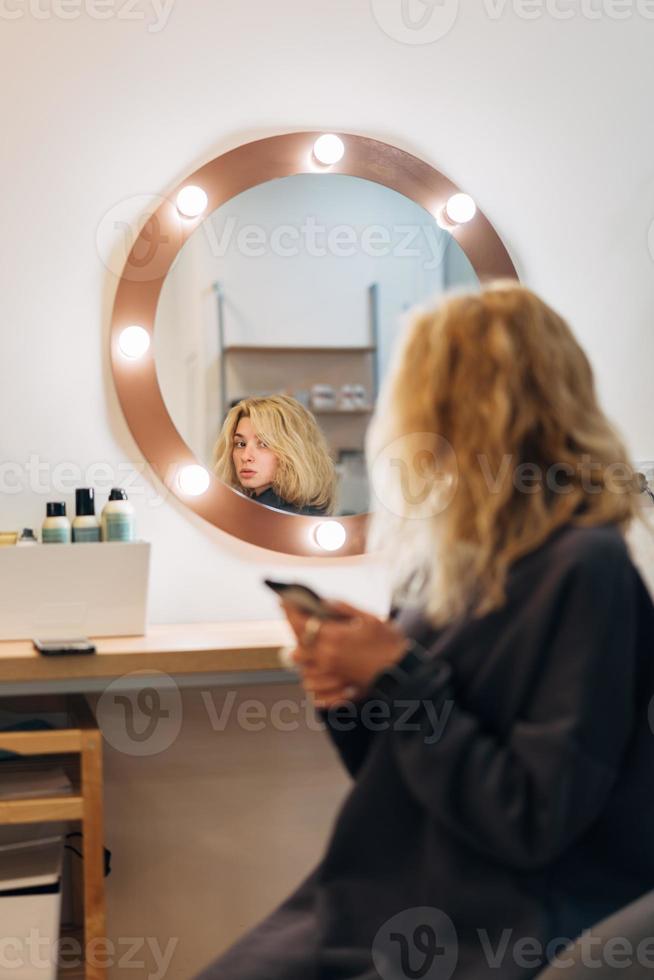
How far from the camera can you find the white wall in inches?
73.0

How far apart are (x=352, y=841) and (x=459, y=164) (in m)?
1.38

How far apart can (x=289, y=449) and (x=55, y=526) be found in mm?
445

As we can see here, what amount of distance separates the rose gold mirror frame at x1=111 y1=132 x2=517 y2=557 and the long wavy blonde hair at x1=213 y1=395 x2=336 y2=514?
0.11 ft

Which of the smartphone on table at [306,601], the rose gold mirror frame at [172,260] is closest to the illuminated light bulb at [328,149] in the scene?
the rose gold mirror frame at [172,260]

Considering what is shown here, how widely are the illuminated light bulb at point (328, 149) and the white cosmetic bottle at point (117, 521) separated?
732 millimetres

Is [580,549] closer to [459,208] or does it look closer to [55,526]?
[55,526]

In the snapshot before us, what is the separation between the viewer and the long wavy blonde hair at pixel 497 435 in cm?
107

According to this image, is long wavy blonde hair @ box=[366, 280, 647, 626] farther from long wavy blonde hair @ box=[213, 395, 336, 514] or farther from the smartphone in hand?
long wavy blonde hair @ box=[213, 395, 336, 514]

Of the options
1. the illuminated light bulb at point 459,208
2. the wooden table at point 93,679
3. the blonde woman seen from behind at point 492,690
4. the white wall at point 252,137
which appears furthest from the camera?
the illuminated light bulb at point 459,208

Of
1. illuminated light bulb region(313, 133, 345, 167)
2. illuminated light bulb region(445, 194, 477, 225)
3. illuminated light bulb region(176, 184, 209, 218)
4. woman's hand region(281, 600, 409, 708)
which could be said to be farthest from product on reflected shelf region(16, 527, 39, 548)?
illuminated light bulb region(445, 194, 477, 225)

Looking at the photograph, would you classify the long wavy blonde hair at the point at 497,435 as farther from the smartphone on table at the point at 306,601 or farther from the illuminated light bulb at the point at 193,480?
the illuminated light bulb at the point at 193,480

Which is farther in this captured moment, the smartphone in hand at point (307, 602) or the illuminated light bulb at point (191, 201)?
the illuminated light bulb at point (191, 201)

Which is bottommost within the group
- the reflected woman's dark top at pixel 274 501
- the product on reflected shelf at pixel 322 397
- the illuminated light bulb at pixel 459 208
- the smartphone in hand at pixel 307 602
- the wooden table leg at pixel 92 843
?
the wooden table leg at pixel 92 843

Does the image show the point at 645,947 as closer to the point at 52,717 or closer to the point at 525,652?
the point at 525,652
